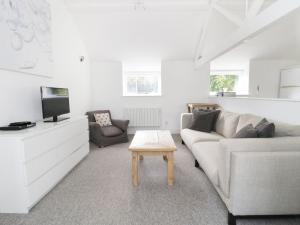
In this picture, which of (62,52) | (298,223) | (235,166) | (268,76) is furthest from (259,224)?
(268,76)

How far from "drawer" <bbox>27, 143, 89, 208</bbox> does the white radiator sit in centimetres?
226

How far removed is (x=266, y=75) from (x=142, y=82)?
3.61 metres

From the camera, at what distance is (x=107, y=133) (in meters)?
4.06

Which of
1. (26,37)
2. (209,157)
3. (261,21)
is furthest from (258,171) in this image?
(26,37)

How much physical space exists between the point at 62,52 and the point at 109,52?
1.54 metres

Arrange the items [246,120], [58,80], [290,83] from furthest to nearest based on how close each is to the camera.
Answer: [290,83] < [58,80] < [246,120]

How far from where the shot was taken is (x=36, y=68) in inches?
108

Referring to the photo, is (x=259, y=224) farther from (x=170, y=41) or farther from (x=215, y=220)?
(x=170, y=41)

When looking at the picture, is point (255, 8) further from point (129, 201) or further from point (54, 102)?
point (54, 102)

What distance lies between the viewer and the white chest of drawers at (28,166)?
1786mm

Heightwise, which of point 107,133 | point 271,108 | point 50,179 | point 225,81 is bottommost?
point 50,179

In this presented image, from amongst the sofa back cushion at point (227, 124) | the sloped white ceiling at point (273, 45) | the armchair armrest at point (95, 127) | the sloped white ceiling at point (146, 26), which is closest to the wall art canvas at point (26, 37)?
the sloped white ceiling at point (146, 26)

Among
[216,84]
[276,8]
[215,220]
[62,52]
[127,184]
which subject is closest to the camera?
[215,220]

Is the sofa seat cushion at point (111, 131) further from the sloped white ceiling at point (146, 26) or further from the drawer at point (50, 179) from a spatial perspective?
the sloped white ceiling at point (146, 26)
